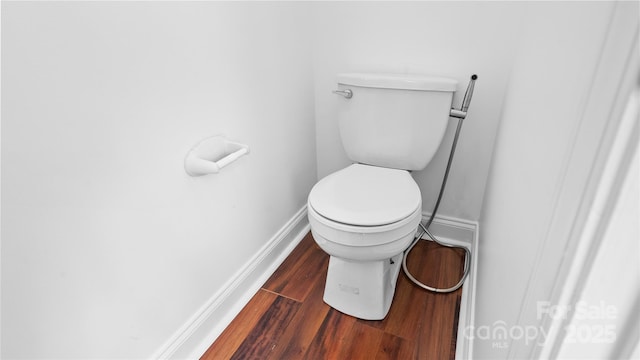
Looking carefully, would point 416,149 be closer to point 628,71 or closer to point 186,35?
point 186,35

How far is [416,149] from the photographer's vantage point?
52.1 inches

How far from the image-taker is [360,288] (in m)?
1.19

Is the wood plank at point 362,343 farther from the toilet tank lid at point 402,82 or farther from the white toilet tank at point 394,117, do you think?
the toilet tank lid at point 402,82

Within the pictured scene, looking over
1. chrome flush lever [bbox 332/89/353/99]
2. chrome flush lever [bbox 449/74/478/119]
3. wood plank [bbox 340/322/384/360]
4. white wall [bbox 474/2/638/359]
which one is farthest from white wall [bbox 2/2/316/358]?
white wall [bbox 474/2/638/359]

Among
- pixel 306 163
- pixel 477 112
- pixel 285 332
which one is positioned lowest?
pixel 285 332

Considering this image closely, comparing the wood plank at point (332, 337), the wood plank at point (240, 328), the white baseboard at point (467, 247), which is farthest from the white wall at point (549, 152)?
the wood plank at point (240, 328)

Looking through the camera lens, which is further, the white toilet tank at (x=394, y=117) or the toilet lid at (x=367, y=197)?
the white toilet tank at (x=394, y=117)

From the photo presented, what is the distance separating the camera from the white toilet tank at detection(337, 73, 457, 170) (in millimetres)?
1239

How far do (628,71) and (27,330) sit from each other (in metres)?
0.93

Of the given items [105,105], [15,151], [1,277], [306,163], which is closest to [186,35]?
[105,105]

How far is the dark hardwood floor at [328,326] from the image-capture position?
1089 millimetres

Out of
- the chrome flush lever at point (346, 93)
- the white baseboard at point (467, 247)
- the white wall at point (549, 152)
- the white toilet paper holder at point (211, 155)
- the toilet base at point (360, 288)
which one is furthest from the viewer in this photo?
the chrome flush lever at point (346, 93)

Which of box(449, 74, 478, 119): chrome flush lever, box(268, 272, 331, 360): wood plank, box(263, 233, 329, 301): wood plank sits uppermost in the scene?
box(449, 74, 478, 119): chrome flush lever

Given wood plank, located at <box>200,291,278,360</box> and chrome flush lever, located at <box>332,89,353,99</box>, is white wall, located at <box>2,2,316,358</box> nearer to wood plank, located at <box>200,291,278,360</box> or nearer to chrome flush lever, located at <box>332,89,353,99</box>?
wood plank, located at <box>200,291,278,360</box>
